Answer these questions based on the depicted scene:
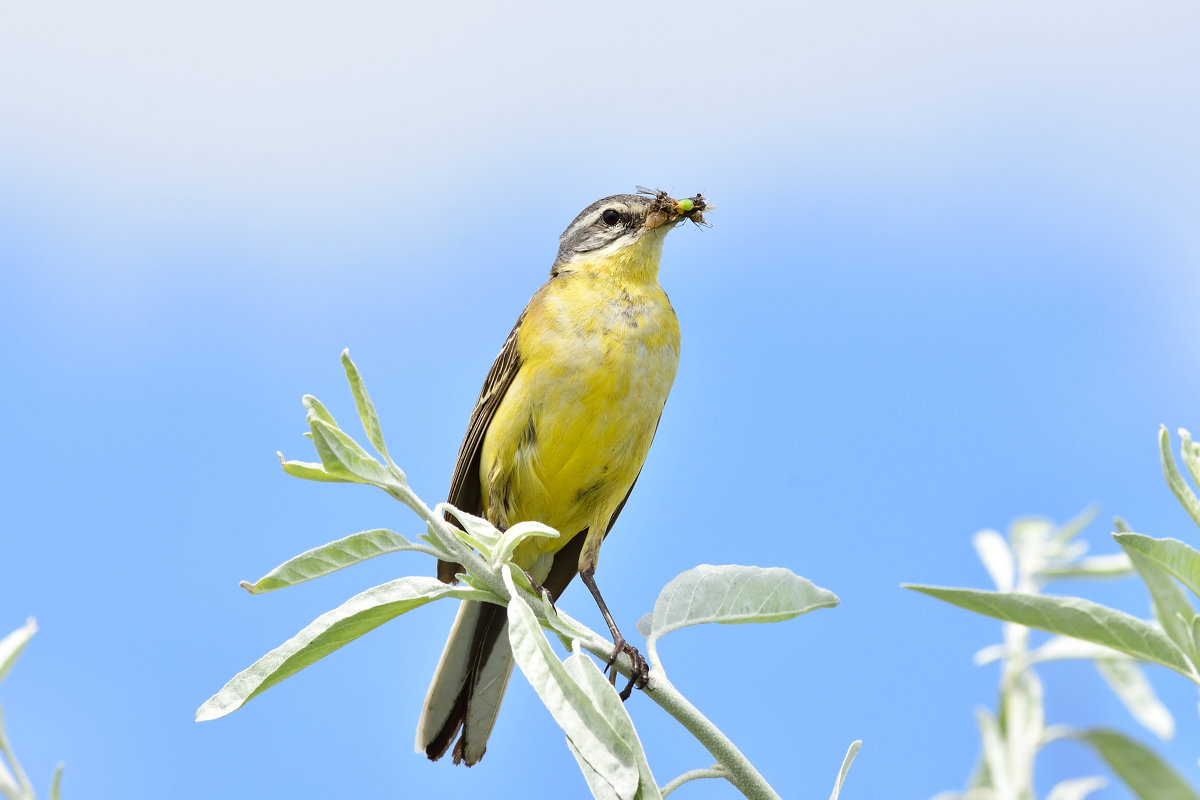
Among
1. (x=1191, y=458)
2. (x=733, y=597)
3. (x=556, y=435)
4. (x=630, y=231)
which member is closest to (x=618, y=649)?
(x=733, y=597)

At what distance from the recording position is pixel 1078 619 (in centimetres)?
186

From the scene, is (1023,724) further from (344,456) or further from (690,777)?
(344,456)

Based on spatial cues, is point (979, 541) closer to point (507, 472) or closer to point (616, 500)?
point (616, 500)

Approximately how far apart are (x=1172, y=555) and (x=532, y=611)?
124cm

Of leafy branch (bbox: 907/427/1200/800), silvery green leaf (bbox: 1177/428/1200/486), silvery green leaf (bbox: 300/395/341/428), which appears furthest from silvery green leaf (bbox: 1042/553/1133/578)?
silvery green leaf (bbox: 300/395/341/428)

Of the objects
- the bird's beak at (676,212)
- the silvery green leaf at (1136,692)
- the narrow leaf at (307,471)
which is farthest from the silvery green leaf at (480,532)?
the bird's beak at (676,212)

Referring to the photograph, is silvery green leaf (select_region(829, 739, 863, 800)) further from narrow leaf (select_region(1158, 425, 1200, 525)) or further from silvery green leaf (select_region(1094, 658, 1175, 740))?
silvery green leaf (select_region(1094, 658, 1175, 740))

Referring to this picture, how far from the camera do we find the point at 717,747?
74.0 inches

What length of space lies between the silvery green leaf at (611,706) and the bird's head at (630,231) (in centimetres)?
364

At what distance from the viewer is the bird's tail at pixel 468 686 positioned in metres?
4.54

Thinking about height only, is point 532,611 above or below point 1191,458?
below

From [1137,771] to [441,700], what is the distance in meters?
2.85

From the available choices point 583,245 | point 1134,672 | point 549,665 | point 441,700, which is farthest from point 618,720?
point 583,245

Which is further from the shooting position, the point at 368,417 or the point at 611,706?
the point at 368,417
